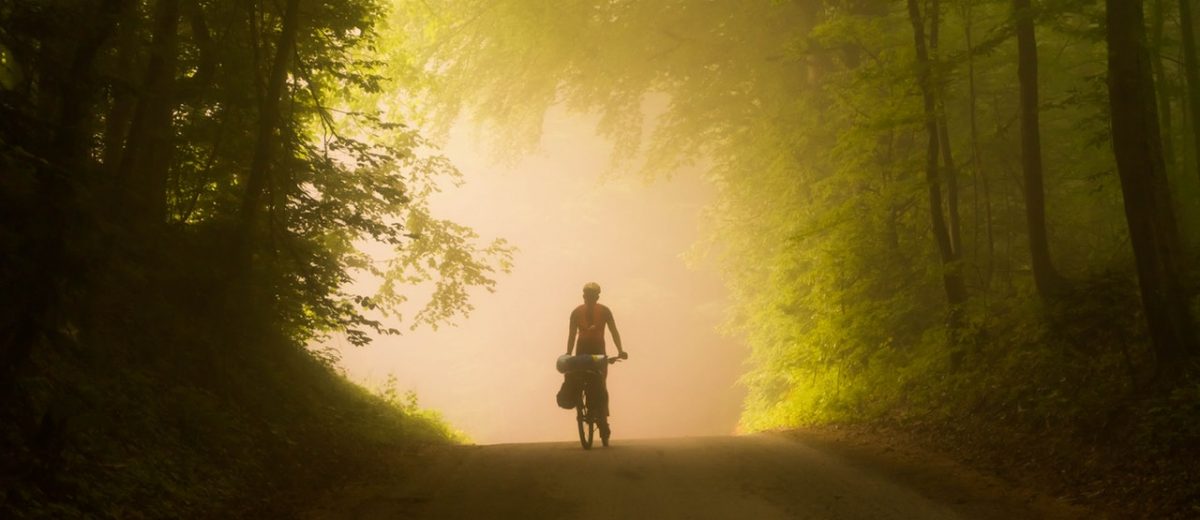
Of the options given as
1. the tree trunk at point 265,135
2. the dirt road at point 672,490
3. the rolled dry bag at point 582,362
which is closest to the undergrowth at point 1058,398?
the dirt road at point 672,490

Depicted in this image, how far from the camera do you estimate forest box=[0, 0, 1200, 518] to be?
568cm

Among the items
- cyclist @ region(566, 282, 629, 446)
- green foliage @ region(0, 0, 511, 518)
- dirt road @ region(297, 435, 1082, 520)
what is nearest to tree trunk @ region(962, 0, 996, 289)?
dirt road @ region(297, 435, 1082, 520)

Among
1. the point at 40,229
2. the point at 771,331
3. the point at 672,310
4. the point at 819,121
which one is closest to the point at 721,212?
the point at 771,331

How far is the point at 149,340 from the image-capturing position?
8.87 metres

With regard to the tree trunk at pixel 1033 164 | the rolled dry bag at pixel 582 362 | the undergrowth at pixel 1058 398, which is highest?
the tree trunk at pixel 1033 164

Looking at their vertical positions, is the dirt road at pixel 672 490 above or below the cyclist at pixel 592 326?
below

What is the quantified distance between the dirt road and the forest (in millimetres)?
779

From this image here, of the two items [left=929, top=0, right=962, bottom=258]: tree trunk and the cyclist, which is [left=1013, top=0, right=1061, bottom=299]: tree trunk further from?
the cyclist

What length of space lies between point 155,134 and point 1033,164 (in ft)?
33.7

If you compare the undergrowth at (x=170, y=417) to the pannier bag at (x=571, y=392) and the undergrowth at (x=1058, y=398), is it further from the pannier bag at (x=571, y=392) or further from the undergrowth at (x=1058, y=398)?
the undergrowth at (x=1058, y=398)

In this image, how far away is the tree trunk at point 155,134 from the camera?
8.84 m

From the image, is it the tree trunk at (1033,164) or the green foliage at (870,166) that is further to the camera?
the tree trunk at (1033,164)

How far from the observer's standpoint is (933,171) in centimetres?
1221

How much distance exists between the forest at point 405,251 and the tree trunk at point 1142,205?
0.09ft
